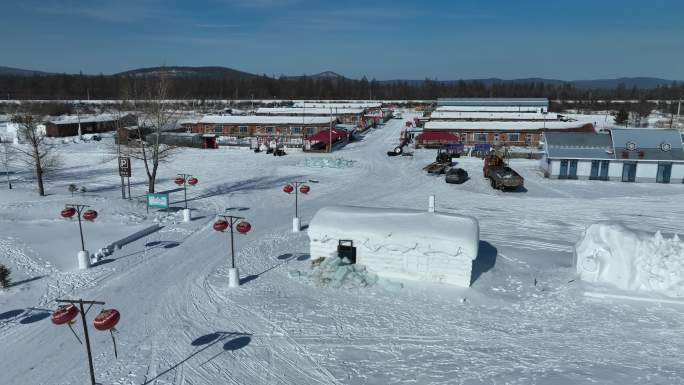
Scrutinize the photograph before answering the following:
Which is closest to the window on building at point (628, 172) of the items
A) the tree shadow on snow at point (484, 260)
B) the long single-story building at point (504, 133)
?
the long single-story building at point (504, 133)

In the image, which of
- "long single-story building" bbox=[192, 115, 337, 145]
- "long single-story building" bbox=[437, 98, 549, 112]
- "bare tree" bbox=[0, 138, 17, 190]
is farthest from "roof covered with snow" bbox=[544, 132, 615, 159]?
"long single-story building" bbox=[437, 98, 549, 112]

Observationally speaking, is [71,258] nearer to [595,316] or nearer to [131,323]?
[131,323]

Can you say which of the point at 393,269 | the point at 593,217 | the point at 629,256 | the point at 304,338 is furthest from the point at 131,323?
the point at 593,217

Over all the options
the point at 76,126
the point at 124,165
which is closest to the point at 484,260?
the point at 124,165

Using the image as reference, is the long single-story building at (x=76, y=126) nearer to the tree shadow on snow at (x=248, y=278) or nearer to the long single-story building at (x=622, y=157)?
the tree shadow on snow at (x=248, y=278)

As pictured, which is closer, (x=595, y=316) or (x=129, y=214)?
(x=595, y=316)

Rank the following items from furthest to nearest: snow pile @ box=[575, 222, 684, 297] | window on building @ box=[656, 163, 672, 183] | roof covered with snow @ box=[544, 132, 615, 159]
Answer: roof covered with snow @ box=[544, 132, 615, 159], window on building @ box=[656, 163, 672, 183], snow pile @ box=[575, 222, 684, 297]

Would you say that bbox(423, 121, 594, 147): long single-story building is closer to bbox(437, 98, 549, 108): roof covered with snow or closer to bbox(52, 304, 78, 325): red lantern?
bbox(437, 98, 549, 108): roof covered with snow
